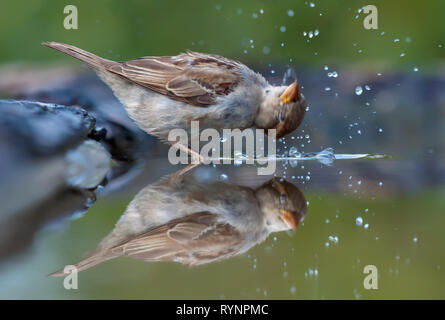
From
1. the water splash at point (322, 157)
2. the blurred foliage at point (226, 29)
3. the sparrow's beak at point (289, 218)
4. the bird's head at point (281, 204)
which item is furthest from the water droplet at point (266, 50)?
the sparrow's beak at point (289, 218)

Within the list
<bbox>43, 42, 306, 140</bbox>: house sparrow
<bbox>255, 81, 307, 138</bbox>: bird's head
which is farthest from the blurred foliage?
<bbox>255, 81, 307, 138</bbox>: bird's head

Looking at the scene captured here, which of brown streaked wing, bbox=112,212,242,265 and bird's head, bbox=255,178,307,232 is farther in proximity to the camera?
bird's head, bbox=255,178,307,232

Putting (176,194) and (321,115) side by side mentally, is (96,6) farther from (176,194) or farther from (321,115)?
(176,194)

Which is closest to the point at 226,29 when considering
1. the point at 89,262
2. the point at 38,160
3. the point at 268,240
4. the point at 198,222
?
the point at 38,160

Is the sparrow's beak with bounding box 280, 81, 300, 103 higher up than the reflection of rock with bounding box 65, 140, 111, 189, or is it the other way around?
the sparrow's beak with bounding box 280, 81, 300, 103

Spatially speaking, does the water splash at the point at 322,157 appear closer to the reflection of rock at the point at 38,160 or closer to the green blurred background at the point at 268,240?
the reflection of rock at the point at 38,160

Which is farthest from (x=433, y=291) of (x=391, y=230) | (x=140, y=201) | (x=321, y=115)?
(x=321, y=115)

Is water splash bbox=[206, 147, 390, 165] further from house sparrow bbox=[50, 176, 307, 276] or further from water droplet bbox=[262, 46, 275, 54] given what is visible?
water droplet bbox=[262, 46, 275, 54]
